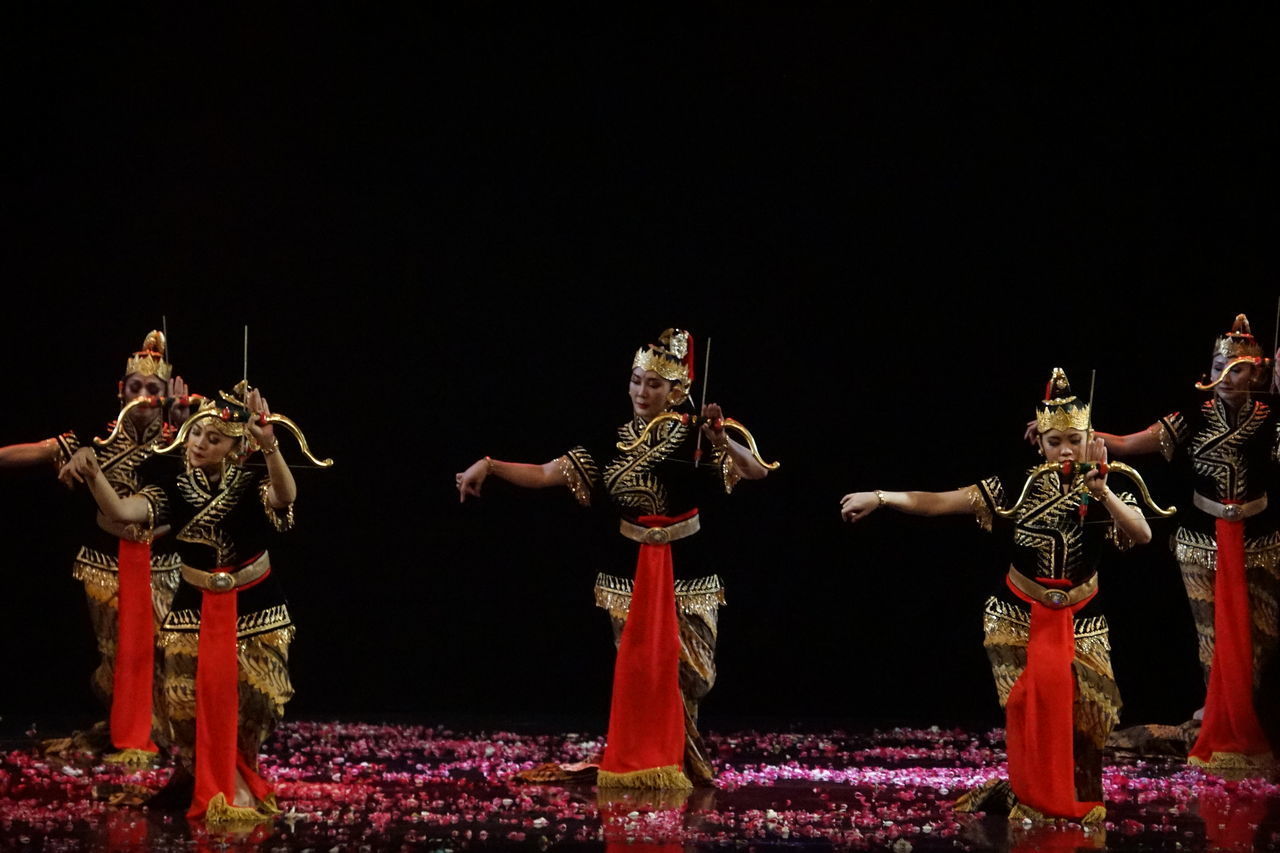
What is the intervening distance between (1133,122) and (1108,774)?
2.77 meters

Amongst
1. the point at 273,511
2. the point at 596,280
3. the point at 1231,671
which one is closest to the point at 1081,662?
the point at 1231,671

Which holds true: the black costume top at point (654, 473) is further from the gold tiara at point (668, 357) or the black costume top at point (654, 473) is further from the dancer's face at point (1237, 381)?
the dancer's face at point (1237, 381)

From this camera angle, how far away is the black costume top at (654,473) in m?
5.36

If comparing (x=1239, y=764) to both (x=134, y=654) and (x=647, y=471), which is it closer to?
(x=647, y=471)

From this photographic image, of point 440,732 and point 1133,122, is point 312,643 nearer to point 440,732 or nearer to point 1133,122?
point 440,732

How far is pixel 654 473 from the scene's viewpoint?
5355 millimetres

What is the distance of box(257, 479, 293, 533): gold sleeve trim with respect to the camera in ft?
15.2

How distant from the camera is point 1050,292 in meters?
6.92

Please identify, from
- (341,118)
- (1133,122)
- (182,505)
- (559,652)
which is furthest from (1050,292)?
(182,505)

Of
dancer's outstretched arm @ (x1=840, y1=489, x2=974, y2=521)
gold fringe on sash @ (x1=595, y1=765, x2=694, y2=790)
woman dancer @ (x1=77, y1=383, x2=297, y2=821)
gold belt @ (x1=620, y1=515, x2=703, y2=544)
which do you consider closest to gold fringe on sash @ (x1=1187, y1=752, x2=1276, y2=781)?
dancer's outstretched arm @ (x1=840, y1=489, x2=974, y2=521)

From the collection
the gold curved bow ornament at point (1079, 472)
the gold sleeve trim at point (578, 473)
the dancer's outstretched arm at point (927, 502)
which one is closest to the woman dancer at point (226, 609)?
the gold sleeve trim at point (578, 473)

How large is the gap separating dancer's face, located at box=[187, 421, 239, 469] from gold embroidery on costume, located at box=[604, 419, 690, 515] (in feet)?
4.29

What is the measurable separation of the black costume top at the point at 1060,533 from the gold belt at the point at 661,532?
3.86ft

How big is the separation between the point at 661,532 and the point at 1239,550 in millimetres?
2111
